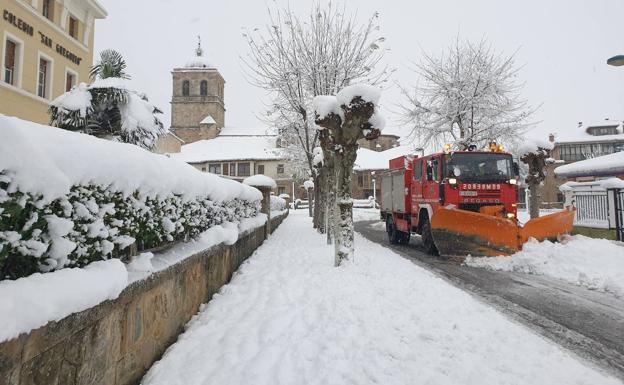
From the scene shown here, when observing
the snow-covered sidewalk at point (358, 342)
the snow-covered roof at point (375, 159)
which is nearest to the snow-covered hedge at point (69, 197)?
the snow-covered sidewalk at point (358, 342)

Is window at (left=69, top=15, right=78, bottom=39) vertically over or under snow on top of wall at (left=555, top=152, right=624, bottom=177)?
over

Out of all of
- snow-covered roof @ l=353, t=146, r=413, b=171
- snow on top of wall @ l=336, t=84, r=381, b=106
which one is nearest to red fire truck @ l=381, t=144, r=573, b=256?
snow on top of wall @ l=336, t=84, r=381, b=106

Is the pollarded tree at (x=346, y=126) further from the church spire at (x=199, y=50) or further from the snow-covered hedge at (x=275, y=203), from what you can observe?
the church spire at (x=199, y=50)

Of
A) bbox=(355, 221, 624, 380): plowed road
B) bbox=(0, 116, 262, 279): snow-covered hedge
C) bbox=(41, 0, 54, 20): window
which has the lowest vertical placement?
bbox=(355, 221, 624, 380): plowed road

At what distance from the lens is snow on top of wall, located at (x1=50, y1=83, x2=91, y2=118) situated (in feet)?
26.5

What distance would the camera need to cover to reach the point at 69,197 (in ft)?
6.59

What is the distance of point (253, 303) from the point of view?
4.75 m

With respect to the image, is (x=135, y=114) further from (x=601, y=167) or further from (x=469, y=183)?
(x=601, y=167)

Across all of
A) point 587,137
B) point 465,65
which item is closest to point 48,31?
point 465,65

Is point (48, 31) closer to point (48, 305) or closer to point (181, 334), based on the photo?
point (181, 334)

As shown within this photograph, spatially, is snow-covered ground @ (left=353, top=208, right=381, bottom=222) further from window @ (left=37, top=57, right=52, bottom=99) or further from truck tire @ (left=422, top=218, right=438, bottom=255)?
Result: window @ (left=37, top=57, right=52, bottom=99)

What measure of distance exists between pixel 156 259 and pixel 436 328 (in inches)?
111

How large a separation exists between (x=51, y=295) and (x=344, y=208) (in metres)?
6.37

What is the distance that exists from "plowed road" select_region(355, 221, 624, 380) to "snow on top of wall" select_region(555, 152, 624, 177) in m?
11.0
